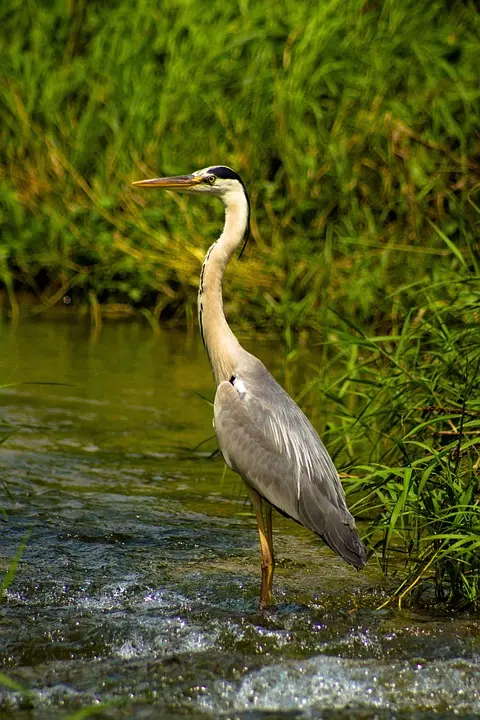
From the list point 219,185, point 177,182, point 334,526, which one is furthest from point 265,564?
point 177,182

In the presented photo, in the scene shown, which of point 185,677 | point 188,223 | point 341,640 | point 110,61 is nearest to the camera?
point 185,677

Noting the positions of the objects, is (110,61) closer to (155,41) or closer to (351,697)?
(155,41)

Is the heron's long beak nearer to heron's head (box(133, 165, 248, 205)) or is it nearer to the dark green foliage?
heron's head (box(133, 165, 248, 205))

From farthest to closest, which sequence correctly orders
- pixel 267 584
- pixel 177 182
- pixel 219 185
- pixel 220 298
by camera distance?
pixel 177 182
pixel 219 185
pixel 220 298
pixel 267 584

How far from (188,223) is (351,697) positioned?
5.33m

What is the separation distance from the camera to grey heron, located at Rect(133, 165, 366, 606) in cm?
450

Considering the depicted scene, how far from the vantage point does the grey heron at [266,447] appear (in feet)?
14.8

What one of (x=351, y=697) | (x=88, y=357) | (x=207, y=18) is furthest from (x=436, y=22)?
(x=351, y=697)

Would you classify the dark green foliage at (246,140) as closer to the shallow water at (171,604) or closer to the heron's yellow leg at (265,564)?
the shallow water at (171,604)

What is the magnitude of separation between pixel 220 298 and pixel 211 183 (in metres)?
0.51

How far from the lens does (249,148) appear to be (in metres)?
8.76

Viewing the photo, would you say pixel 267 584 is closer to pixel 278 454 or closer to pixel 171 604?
pixel 171 604

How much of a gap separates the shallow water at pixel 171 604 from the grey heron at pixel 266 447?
0.25 m

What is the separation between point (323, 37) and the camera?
881 centimetres
